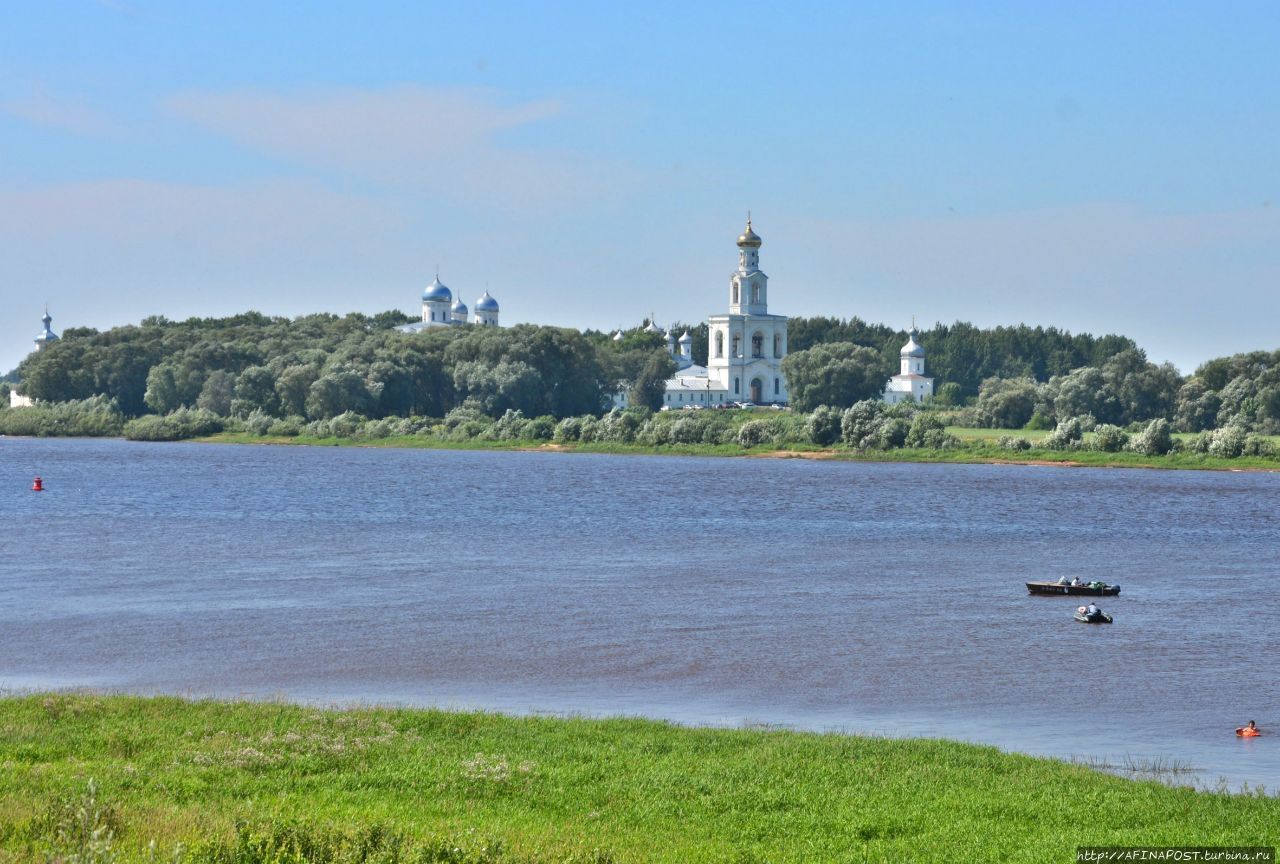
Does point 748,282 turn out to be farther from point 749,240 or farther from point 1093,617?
point 1093,617

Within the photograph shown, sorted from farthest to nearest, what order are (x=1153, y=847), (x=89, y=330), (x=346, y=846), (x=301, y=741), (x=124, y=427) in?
1. (x=89, y=330)
2. (x=124, y=427)
3. (x=301, y=741)
4. (x=1153, y=847)
5. (x=346, y=846)

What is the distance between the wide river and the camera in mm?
20922

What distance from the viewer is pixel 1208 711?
20.7 m

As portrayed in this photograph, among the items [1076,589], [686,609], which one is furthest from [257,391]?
[1076,589]

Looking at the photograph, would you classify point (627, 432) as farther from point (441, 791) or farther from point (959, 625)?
point (441, 791)

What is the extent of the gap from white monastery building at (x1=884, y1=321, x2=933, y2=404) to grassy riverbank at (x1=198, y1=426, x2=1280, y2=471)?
200 feet

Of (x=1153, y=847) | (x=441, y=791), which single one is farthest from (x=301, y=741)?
(x=1153, y=847)

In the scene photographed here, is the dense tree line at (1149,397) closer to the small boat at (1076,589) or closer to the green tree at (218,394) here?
the green tree at (218,394)

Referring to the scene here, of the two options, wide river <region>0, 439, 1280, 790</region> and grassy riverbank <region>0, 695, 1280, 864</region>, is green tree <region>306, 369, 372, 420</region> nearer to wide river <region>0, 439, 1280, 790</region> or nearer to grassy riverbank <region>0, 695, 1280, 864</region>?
wide river <region>0, 439, 1280, 790</region>

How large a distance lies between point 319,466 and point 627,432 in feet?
84.1

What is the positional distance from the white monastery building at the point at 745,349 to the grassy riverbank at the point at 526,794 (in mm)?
139469

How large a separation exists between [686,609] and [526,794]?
15.6 meters

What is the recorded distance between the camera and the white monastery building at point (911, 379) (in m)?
179

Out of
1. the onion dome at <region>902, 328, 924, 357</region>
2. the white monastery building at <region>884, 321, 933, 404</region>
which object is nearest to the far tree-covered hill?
the white monastery building at <region>884, 321, 933, 404</region>
